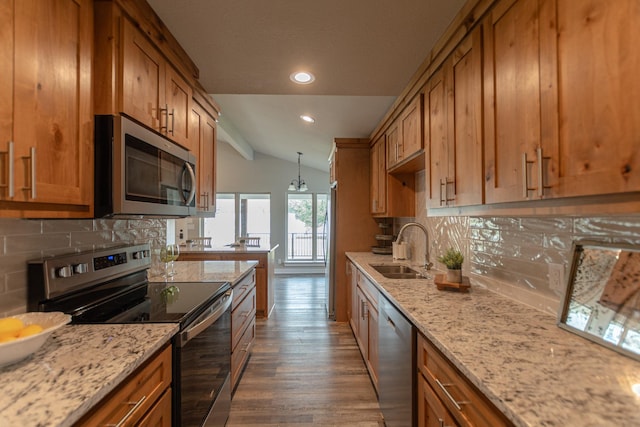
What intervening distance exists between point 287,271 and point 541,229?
6425mm

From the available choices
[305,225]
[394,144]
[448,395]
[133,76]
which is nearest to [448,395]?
[448,395]

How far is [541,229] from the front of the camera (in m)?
1.38

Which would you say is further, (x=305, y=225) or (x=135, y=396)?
(x=305, y=225)

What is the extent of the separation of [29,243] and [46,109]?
0.63 m

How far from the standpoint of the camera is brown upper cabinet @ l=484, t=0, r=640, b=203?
71cm

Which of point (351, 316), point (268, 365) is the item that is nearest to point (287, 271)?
point (351, 316)

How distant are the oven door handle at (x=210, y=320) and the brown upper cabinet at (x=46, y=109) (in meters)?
0.64

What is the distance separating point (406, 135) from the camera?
2373 mm

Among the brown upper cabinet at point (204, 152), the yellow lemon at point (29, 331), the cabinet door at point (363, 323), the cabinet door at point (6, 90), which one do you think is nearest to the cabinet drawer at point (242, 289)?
the brown upper cabinet at point (204, 152)

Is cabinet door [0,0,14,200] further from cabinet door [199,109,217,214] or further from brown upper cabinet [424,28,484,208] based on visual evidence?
brown upper cabinet [424,28,484,208]

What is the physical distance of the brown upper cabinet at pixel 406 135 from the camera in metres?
2.09

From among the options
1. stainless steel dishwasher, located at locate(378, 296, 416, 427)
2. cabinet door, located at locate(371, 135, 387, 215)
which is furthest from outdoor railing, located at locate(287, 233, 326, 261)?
stainless steel dishwasher, located at locate(378, 296, 416, 427)

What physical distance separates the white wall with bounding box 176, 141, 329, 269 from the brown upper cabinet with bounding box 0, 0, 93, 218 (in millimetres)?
6282

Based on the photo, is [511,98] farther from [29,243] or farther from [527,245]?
[29,243]
